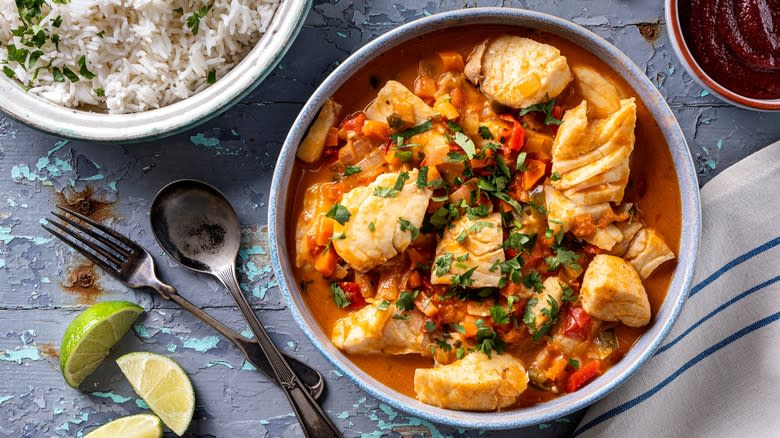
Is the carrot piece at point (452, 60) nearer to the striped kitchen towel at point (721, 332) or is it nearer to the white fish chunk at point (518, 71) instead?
the white fish chunk at point (518, 71)

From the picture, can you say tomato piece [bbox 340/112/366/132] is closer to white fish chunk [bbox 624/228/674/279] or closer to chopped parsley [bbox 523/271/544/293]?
chopped parsley [bbox 523/271/544/293]

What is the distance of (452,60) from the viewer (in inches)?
120

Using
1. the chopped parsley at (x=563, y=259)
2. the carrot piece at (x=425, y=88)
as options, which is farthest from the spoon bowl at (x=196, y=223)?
the chopped parsley at (x=563, y=259)

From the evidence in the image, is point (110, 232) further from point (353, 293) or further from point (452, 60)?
point (452, 60)

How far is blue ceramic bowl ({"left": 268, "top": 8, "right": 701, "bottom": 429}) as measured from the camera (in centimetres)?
292

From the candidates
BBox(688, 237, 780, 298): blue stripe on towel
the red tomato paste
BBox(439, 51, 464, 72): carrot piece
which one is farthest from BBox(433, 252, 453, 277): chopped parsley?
the red tomato paste

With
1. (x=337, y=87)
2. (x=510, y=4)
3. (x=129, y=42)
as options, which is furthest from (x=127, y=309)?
(x=510, y=4)

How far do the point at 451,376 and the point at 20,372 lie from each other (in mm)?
2104

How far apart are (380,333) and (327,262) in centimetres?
37

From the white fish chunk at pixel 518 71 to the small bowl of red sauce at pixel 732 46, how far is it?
0.53m

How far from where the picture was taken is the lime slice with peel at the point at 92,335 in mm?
3293

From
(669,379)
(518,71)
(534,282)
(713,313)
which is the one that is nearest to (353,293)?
(534,282)

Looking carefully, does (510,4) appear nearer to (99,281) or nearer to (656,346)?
(656,346)

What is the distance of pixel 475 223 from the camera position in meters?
2.91
